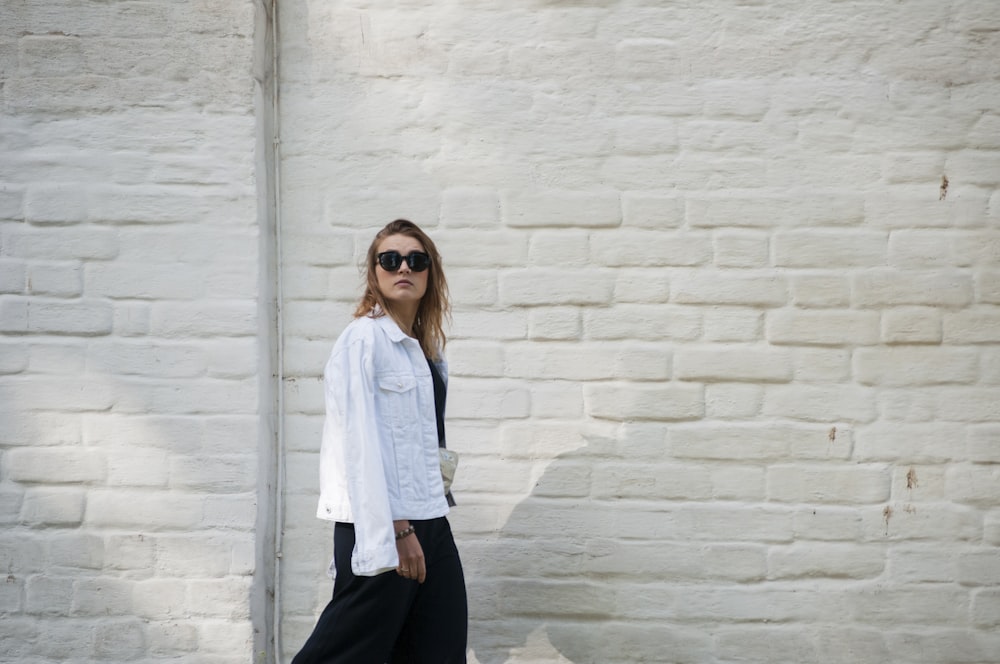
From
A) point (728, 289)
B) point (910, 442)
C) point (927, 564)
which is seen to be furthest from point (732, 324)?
point (927, 564)

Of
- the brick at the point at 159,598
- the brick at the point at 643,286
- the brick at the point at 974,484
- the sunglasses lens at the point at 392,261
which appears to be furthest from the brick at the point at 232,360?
the brick at the point at 974,484

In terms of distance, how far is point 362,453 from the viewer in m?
2.46

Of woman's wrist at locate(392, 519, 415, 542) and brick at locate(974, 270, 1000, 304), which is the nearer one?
woman's wrist at locate(392, 519, 415, 542)

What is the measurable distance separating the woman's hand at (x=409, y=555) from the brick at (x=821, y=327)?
1605mm

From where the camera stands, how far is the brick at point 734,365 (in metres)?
3.39

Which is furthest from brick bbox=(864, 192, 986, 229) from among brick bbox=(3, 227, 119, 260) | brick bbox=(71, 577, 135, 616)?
brick bbox=(71, 577, 135, 616)

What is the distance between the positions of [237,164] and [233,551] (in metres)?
1.41

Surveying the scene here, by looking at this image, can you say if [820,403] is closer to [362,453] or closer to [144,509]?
[362,453]

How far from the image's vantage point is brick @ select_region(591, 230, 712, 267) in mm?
3420

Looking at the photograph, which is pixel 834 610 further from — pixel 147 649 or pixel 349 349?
pixel 147 649

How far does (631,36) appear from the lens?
346cm

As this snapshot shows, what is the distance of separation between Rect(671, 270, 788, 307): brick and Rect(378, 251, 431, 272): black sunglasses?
3.74 feet

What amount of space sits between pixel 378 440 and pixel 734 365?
4.96 ft

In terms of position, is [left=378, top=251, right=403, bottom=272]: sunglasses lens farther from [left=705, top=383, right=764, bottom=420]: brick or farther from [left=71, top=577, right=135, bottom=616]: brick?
[left=71, top=577, right=135, bottom=616]: brick
